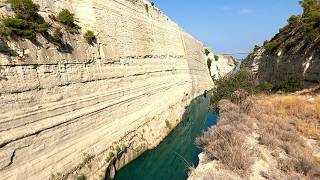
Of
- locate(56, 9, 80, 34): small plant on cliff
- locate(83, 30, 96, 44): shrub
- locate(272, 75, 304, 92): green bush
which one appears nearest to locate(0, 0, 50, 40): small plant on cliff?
locate(56, 9, 80, 34): small plant on cliff

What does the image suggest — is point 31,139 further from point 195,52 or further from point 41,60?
point 195,52

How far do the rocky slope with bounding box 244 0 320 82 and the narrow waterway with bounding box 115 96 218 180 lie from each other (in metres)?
7.46

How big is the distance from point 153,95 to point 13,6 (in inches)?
503

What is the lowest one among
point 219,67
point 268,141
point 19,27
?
point 219,67

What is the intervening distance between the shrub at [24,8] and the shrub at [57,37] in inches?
45.3

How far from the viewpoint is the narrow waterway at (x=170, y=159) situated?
17125mm

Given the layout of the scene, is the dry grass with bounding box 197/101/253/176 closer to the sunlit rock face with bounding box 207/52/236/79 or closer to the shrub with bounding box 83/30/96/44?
the shrub with bounding box 83/30/96/44

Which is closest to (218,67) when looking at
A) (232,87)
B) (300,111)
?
(232,87)

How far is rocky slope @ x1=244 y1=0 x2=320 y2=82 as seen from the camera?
22.8m

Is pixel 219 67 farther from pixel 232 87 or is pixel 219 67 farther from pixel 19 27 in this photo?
pixel 19 27

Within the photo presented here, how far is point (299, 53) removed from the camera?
25.0 meters

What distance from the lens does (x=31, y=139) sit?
1164cm

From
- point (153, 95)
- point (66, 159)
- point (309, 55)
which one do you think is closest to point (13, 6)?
point (66, 159)

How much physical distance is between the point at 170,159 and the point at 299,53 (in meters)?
12.1
